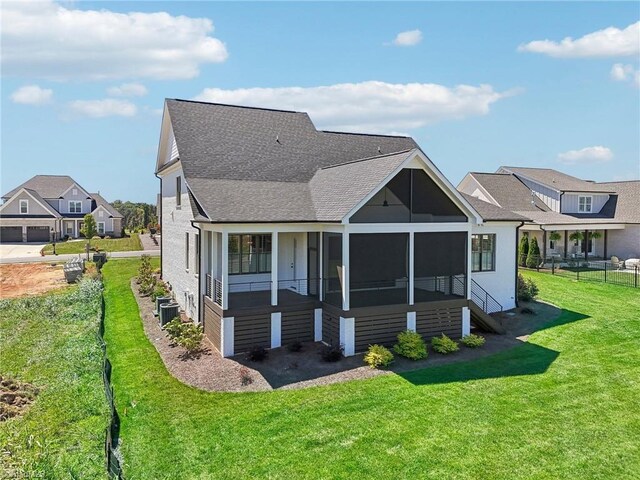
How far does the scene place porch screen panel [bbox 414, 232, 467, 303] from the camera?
15.8m

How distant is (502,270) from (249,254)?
11.2m

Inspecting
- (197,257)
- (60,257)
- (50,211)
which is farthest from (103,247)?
(197,257)

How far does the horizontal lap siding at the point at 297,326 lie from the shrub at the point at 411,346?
9.80ft

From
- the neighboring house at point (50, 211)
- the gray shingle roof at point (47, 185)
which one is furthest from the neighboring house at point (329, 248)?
the gray shingle roof at point (47, 185)

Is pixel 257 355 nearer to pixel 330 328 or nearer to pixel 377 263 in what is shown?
pixel 330 328

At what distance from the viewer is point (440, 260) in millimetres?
16203

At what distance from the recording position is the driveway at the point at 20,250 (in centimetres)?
4159

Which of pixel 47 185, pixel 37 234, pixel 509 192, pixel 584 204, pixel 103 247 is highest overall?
pixel 47 185

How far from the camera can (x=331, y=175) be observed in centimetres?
1856

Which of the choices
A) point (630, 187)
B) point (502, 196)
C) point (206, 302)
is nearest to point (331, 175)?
point (206, 302)

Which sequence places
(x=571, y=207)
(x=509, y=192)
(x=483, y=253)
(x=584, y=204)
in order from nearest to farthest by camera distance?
(x=483, y=253) < (x=571, y=207) < (x=509, y=192) < (x=584, y=204)

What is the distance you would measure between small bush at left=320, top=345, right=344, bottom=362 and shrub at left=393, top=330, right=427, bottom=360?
1799 millimetres

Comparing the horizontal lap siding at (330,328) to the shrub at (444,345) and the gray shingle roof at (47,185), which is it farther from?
the gray shingle roof at (47,185)

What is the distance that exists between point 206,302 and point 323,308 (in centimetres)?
437
